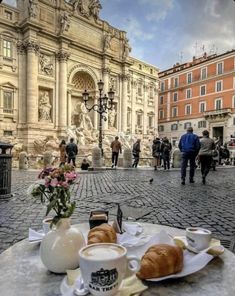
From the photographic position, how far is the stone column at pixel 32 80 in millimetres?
25484

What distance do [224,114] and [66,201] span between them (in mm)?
41253

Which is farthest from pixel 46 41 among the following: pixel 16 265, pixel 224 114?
pixel 16 265

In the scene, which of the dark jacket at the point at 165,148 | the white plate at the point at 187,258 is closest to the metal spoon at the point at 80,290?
the white plate at the point at 187,258

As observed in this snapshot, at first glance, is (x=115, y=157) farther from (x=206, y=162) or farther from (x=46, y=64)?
(x=46, y=64)

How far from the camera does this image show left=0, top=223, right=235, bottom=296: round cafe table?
112 centimetres

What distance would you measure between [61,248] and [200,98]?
45839mm

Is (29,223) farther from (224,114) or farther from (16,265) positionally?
(224,114)

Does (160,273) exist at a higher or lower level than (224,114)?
lower

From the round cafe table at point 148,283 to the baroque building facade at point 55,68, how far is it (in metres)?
24.2

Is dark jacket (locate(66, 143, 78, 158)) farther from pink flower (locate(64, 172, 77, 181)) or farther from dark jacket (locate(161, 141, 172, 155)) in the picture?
pink flower (locate(64, 172, 77, 181))

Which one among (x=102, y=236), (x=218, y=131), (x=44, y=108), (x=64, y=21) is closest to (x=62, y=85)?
(x=44, y=108)

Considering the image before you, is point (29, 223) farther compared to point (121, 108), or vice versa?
point (121, 108)

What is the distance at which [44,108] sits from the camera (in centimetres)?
2706

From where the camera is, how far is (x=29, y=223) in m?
4.16
